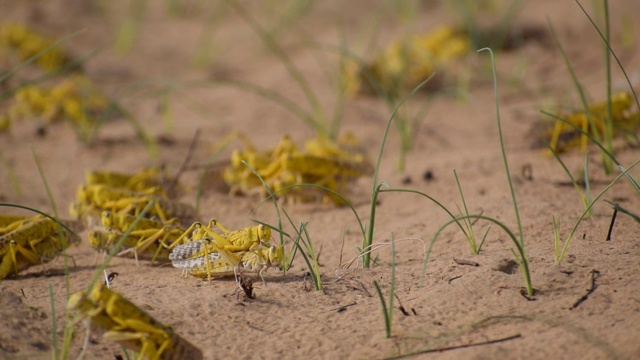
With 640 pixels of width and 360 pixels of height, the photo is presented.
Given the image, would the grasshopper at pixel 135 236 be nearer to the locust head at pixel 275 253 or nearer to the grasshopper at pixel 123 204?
the grasshopper at pixel 123 204

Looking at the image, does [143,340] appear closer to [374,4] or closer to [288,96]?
[288,96]

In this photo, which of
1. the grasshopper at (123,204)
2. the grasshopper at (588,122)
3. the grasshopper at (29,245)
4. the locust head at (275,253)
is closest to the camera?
the locust head at (275,253)

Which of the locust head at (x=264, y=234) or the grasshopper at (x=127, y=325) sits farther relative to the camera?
the locust head at (x=264, y=234)

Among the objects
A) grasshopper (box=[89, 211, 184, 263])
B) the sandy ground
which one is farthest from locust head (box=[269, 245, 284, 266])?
grasshopper (box=[89, 211, 184, 263])

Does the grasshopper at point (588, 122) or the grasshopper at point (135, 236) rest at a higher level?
the grasshopper at point (588, 122)

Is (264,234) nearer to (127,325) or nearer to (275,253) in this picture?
(275,253)

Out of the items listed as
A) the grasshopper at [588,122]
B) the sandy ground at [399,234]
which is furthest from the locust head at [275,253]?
the grasshopper at [588,122]

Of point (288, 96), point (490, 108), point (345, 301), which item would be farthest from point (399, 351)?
point (288, 96)
